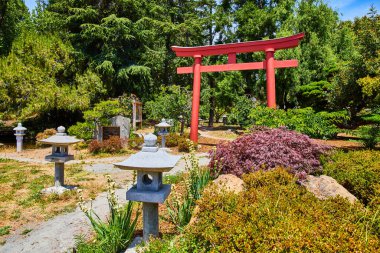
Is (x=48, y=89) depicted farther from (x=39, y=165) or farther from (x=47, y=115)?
(x=39, y=165)

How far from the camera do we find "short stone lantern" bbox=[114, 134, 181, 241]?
12.0 ft

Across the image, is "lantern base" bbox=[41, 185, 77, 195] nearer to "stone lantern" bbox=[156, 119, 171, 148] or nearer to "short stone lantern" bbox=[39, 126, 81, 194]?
"short stone lantern" bbox=[39, 126, 81, 194]

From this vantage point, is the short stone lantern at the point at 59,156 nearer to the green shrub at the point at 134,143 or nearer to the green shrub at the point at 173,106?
the green shrub at the point at 134,143

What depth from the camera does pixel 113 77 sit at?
71.9 feet

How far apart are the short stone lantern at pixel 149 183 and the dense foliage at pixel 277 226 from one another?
1.50 feet

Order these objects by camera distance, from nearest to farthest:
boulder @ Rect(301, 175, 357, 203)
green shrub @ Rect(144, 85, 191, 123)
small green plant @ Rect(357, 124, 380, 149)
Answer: boulder @ Rect(301, 175, 357, 203) < small green plant @ Rect(357, 124, 380, 149) < green shrub @ Rect(144, 85, 191, 123)

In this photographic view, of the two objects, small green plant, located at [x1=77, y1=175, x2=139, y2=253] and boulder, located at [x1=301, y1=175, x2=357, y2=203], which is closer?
small green plant, located at [x1=77, y1=175, x2=139, y2=253]

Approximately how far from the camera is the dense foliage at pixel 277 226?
7.89 feet

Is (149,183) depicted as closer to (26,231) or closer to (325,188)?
(26,231)

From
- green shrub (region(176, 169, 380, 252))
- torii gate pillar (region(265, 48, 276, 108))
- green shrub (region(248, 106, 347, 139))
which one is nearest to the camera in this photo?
green shrub (region(176, 169, 380, 252))

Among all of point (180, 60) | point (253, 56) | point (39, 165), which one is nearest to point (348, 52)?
point (253, 56)

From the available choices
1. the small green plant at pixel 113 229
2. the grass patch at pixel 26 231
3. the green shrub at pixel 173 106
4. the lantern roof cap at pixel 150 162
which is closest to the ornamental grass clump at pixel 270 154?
the lantern roof cap at pixel 150 162

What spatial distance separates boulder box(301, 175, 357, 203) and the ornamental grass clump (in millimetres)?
246

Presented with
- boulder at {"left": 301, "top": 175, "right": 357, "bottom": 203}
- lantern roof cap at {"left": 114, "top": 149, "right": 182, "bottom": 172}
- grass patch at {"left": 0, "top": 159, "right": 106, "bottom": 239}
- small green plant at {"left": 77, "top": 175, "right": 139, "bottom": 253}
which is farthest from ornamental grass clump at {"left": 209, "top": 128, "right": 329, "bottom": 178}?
grass patch at {"left": 0, "top": 159, "right": 106, "bottom": 239}
